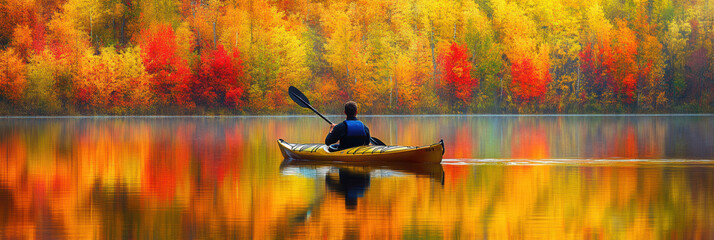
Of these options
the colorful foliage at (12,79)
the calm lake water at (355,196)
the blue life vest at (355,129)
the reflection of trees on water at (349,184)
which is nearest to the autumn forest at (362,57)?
the colorful foliage at (12,79)

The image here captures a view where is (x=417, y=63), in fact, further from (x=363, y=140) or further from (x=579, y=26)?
(x=363, y=140)

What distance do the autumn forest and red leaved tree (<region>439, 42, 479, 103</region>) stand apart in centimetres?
11

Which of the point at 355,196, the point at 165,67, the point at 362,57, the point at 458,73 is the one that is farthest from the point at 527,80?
the point at 355,196

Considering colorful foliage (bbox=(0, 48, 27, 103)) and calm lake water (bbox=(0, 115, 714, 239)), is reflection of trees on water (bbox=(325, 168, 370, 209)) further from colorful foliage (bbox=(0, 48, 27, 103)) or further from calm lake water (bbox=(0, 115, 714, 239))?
colorful foliage (bbox=(0, 48, 27, 103))

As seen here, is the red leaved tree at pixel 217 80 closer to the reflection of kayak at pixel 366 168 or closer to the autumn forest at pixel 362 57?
the autumn forest at pixel 362 57

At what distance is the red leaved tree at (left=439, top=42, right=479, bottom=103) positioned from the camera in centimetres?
7269

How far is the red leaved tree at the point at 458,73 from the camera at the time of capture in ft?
238

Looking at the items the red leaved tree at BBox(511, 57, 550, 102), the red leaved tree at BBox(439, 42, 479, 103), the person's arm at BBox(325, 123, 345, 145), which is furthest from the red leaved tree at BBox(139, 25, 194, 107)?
the person's arm at BBox(325, 123, 345, 145)

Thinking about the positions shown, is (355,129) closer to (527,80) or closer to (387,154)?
(387,154)

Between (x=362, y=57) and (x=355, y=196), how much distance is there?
192 feet

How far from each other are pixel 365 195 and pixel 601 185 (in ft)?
14.7

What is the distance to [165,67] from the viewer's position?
7062 centimetres

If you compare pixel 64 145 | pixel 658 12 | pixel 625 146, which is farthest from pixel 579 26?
pixel 64 145

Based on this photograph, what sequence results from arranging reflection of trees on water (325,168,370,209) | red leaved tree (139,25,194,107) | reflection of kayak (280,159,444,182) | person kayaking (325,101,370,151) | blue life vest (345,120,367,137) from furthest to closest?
red leaved tree (139,25,194,107) → blue life vest (345,120,367,137) → person kayaking (325,101,370,151) → reflection of kayak (280,159,444,182) → reflection of trees on water (325,168,370,209)
